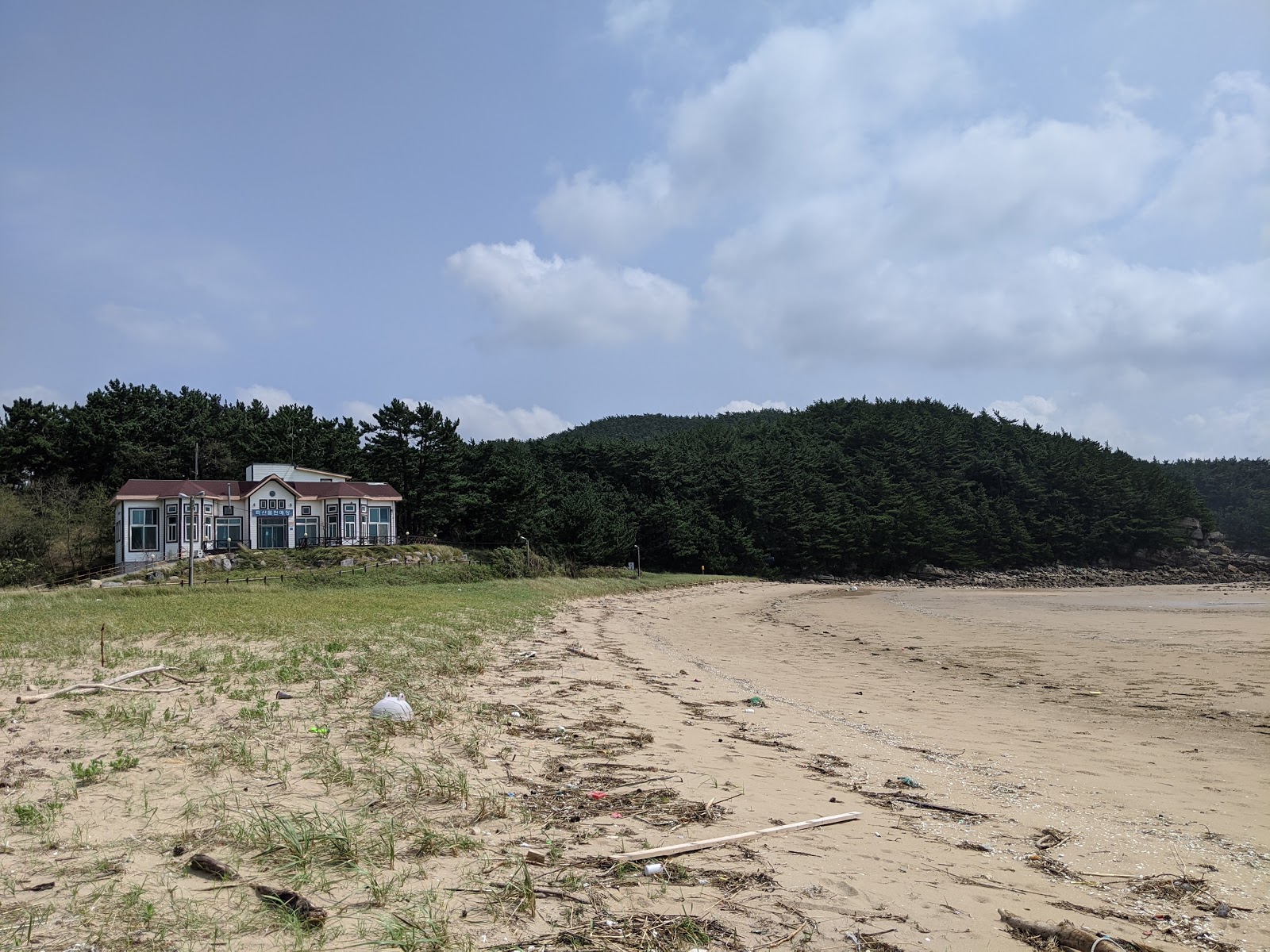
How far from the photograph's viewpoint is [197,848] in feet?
16.3

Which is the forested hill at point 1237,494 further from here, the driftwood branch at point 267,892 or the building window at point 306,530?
the driftwood branch at point 267,892

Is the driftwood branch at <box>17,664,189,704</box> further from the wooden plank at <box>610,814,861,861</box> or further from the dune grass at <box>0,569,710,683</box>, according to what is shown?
the wooden plank at <box>610,814,861,861</box>

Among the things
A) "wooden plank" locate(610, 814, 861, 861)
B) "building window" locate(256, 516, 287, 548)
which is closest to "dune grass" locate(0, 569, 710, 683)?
"wooden plank" locate(610, 814, 861, 861)

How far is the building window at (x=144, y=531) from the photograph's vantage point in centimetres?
5000

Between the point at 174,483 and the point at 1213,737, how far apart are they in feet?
192

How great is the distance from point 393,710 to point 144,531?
52237 mm

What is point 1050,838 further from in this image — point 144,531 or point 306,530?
point 306,530

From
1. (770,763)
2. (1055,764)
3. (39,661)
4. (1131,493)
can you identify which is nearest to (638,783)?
(770,763)

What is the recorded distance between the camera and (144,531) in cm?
5025

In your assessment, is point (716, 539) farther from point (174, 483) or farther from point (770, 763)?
point (770, 763)

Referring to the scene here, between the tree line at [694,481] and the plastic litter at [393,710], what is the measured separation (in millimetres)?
50168

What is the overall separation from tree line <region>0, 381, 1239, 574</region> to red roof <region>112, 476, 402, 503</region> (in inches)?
173

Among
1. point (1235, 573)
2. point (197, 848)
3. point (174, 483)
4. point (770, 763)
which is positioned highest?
Result: point (174, 483)

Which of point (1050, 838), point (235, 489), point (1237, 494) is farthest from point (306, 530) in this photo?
point (1237, 494)
